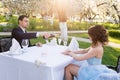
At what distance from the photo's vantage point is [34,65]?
328cm

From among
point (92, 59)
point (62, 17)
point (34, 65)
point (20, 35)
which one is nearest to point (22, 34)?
point (20, 35)

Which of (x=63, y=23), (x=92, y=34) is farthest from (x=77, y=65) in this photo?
(x=63, y=23)

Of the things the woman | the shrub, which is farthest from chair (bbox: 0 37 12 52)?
the shrub

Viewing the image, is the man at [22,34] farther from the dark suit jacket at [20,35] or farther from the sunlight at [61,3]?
the sunlight at [61,3]

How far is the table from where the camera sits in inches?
125

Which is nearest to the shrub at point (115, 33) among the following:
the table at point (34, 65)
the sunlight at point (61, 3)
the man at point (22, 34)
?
the sunlight at point (61, 3)

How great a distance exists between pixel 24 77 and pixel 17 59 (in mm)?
265

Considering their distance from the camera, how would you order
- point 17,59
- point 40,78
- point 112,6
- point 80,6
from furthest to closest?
point 112,6
point 80,6
point 17,59
point 40,78

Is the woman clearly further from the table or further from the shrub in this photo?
the shrub

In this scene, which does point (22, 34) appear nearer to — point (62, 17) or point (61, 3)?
point (62, 17)

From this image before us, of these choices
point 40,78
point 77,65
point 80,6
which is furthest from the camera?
point 80,6

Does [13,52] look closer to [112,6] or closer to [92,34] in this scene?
[92,34]

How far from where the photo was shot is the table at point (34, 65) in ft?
10.4

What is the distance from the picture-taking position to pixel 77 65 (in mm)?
3699
